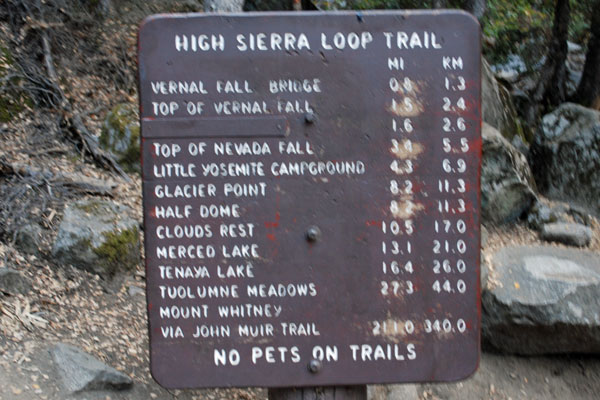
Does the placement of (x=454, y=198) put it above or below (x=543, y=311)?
above

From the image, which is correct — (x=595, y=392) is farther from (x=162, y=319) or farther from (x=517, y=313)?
(x=162, y=319)

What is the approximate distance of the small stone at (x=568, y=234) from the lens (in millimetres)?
6367

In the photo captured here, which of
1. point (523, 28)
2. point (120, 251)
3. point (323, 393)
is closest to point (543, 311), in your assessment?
point (323, 393)

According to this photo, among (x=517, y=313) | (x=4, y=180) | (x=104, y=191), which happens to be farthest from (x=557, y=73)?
(x=4, y=180)

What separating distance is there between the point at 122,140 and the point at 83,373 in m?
3.89

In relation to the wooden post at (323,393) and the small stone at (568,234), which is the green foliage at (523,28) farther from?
the wooden post at (323,393)

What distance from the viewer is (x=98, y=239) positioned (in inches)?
213

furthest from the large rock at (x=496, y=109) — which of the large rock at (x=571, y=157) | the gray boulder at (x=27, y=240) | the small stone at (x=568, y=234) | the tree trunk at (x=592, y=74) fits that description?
the gray boulder at (x=27, y=240)

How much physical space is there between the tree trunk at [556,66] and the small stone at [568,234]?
14.3 ft

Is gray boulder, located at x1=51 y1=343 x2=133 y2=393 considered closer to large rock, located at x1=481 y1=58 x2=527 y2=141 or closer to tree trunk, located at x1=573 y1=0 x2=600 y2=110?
large rock, located at x1=481 y1=58 x2=527 y2=141

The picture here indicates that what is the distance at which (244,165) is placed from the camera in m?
2.45

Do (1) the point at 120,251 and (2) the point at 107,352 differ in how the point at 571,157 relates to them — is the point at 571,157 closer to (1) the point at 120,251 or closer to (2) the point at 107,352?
(1) the point at 120,251

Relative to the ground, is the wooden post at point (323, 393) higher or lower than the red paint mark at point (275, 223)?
lower

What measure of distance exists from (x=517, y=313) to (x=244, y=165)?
3400mm
